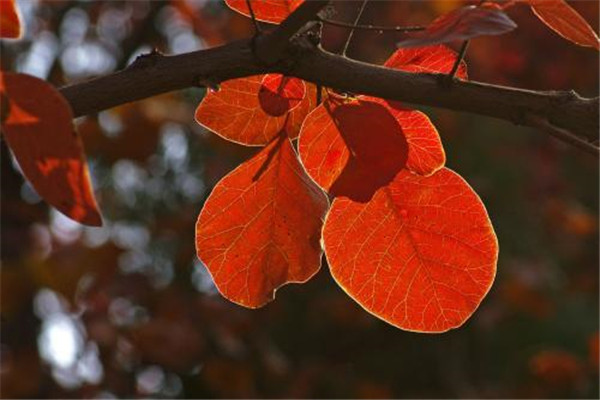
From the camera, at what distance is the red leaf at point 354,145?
0.73 metres

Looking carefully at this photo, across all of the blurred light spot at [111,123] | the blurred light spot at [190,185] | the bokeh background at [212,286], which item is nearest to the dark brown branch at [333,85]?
the bokeh background at [212,286]

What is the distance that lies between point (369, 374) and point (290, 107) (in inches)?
127

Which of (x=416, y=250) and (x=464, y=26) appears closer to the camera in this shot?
(x=464, y=26)

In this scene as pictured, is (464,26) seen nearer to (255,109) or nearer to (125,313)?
(255,109)

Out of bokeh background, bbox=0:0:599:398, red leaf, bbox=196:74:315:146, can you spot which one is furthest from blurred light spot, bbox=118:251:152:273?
red leaf, bbox=196:74:315:146

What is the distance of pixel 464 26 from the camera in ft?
2.01

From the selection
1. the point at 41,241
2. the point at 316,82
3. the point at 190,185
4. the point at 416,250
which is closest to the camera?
the point at 316,82

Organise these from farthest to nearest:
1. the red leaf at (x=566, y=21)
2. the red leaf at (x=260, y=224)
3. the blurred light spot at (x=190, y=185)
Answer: the blurred light spot at (x=190, y=185) → the red leaf at (x=260, y=224) → the red leaf at (x=566, y=21)

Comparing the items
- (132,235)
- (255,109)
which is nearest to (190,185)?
(132,235)

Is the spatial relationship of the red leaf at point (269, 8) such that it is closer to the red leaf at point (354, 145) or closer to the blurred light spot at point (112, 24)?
the red leaf at point (354, 145)

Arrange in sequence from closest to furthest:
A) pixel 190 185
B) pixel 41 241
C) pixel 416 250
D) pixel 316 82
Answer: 1. pixel 316 82
2. pixel 416 250
3. pixel 41 241
4. pixel 190 185

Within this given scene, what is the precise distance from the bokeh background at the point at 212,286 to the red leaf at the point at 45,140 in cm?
244

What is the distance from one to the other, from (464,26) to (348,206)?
0.20 metres

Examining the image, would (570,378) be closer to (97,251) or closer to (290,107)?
(97,251)
